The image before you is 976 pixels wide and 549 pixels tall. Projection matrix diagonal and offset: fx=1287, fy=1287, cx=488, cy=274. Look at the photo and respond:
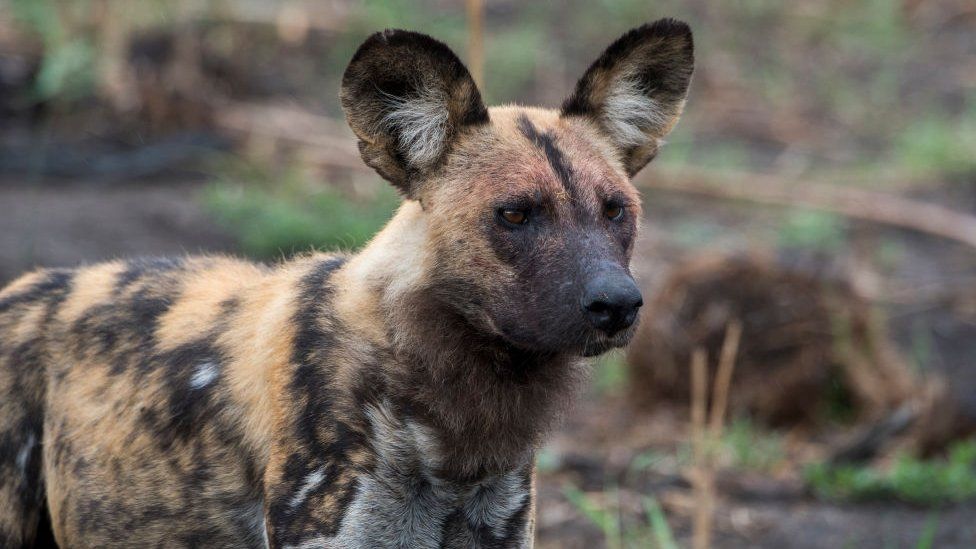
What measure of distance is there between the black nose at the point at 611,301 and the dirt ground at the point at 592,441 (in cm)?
101

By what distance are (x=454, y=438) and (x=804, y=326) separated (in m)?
4.14

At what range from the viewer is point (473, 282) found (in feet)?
9.37

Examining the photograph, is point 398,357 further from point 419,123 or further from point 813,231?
point 813,231

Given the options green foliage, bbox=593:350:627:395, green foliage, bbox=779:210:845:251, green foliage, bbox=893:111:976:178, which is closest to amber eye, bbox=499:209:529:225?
green foliage, bbox=593:350:627:395

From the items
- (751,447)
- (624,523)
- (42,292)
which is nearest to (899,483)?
(751,447)

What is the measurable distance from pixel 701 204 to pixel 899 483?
14.5 feet

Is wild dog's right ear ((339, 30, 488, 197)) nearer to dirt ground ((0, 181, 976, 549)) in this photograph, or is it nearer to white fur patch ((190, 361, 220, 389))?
white fur patch ((190, 361, 220, 389))

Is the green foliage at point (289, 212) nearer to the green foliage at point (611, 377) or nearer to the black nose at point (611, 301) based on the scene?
the green foliage at point (611, 377)

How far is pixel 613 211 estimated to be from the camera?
295 cm

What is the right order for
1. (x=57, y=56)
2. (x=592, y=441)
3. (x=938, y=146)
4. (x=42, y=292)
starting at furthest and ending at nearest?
(x=938, y=146), (x=57, y=56), (x=592, y=441), (x=42, y=292)

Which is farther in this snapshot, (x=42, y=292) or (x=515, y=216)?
(x=42, y=292)

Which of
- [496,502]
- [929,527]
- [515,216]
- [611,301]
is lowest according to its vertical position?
[929,527]

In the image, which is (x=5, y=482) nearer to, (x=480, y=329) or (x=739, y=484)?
(x=480, y=329)

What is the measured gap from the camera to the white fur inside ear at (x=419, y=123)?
2.95 meters
